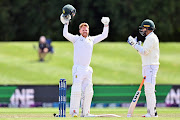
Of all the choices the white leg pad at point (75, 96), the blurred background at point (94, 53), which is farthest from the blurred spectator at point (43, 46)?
the white leg pad at point (75, 96)

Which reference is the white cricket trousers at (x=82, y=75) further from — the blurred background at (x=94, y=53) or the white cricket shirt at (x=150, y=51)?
the blurred background at (x=94, y=53)

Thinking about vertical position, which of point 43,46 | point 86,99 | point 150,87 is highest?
point 43,46

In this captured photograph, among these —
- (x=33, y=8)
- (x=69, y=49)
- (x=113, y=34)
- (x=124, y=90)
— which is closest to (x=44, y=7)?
(x=33, y=8)

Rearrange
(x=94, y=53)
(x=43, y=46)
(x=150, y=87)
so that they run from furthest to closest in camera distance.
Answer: (x=94, y=53) → (x=43, y=46) → (x=150, y=87)

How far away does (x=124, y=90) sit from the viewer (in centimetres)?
1891

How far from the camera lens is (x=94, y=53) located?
29.8m

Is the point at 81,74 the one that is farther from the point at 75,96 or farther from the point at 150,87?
the point at 150,87

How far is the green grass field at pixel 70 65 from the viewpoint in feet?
88.1

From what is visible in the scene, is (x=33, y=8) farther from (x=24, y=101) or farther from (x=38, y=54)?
(x=24, y=101)

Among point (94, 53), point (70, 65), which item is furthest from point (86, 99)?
point (94, 53)

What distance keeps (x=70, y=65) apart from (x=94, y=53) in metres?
2.00

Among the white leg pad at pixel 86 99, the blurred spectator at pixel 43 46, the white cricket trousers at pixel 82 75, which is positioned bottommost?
the white leg pad at pixel 86 99

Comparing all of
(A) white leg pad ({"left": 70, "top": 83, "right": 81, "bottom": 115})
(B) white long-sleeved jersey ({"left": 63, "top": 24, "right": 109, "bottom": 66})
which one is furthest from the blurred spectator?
(A) white leg pad ({"left": 70, "top": 83, "right": 81, "bottom": 115})

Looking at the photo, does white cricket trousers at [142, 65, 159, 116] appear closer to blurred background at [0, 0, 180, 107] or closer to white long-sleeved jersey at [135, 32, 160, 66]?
white long-sleeved jersey at [135, 32, 160, 66]
